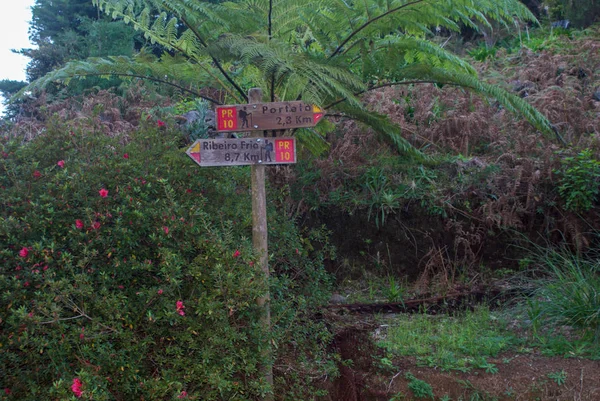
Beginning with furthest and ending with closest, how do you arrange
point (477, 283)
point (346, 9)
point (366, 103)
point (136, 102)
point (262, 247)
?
point (136, 102) < point (366, 103) < point (477, 283) < point (346, 9) < point (262, 247)

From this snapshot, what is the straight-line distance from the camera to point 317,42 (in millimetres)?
4770

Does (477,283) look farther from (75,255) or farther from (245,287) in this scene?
(75,255)

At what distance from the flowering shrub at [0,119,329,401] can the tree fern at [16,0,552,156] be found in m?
0.95

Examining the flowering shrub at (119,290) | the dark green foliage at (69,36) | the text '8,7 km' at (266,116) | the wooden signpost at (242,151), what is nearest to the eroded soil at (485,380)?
the flowering shrub at (119,290)

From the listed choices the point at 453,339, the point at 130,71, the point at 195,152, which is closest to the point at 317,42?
the point at 130,71

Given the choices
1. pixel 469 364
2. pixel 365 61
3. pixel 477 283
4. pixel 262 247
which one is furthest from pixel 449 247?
pixel 262 247

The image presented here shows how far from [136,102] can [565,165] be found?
713 centimetres

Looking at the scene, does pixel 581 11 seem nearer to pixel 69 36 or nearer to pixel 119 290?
pixel 119 290

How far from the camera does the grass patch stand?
4.38 meters

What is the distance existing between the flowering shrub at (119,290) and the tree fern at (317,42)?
95 cm

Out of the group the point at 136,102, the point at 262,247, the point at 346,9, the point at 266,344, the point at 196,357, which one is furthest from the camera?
the point at 136,102

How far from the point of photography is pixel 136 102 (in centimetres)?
995

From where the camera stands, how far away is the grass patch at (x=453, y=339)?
14.4 ft

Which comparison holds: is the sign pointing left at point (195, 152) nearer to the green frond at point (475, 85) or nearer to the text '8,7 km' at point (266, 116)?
the text '8,7 km' at point (266, 116)
